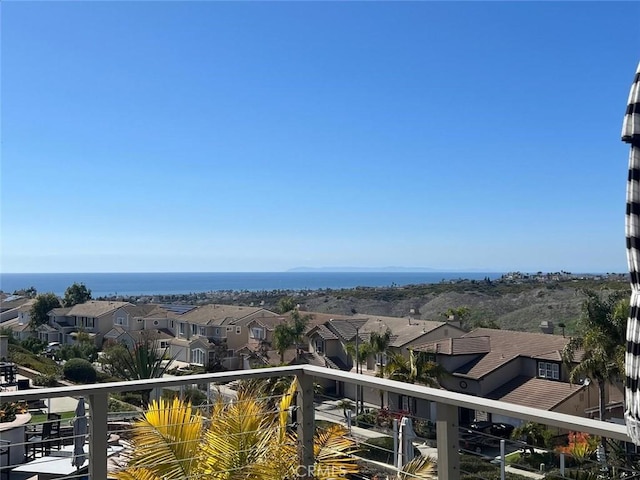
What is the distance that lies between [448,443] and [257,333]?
33.3m

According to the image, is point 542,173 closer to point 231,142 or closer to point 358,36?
point 231,142

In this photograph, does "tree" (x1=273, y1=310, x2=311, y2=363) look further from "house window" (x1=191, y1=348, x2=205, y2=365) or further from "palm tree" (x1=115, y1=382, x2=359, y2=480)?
"palm tree" (x1=115, y1=382, x2=359, y2=480)

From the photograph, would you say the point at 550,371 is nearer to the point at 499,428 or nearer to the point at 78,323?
the point at 499,428

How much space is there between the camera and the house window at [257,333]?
3425 cm

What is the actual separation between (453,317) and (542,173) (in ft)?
30.5

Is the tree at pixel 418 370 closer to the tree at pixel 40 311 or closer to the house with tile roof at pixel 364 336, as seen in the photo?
the house with tile roof at pixel 364 336

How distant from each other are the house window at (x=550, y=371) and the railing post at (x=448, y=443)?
20.4 m

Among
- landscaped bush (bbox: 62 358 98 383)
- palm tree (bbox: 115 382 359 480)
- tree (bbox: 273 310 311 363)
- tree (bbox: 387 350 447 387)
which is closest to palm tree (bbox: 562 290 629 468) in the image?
tree (bbox: 387 350 447 387)

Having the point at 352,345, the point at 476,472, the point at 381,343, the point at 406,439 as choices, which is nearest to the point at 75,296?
the point at 352,345

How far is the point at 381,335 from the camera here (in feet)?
86.6

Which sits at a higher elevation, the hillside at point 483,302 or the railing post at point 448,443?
the railing post at point 448,443

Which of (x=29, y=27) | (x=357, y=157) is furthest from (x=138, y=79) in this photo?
(x=357, y=157)

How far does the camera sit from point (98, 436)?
7.13ft

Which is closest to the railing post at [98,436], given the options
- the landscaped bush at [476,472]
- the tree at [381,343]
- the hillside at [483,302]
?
the landscaped bush at [476,472]
